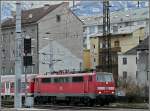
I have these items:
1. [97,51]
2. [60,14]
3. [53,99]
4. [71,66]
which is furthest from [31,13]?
[53,99]

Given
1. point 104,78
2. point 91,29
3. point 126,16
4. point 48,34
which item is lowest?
point 104,78

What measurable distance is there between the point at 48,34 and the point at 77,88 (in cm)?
3355

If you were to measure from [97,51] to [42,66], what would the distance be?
21.5 meters

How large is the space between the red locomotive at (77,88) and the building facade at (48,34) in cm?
2435

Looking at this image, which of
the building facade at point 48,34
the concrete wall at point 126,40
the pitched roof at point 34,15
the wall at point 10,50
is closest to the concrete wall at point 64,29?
the building facade at point 48,34

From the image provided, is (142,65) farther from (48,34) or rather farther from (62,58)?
(48,34)

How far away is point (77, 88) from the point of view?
3894 cm

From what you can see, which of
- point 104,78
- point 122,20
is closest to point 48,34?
point 122,20

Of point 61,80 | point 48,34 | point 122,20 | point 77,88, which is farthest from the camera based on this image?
point 122,20

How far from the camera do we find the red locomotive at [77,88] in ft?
124

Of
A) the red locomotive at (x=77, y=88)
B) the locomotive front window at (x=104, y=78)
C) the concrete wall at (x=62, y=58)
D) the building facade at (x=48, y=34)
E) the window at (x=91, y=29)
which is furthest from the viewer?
the window at (x=91, y=29)

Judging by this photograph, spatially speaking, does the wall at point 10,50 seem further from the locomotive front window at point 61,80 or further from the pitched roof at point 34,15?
the locomotive front window at point 61,80

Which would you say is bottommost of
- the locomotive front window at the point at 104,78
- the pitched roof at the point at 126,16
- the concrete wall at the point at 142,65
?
the locomotive front window at the point at 104,78

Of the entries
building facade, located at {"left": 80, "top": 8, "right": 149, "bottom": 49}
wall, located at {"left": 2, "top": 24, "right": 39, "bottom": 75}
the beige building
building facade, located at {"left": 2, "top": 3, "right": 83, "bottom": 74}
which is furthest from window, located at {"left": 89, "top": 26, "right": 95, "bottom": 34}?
wall, located at {"left": 2, "top": 24, "right": 39, "bottom": 75}
